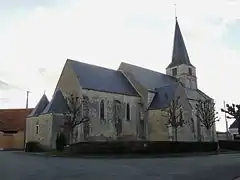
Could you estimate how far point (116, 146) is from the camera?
26672 mm

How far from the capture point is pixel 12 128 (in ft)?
163

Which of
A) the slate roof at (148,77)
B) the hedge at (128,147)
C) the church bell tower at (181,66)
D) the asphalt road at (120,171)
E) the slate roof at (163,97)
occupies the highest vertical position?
the church bell tower at (181,66)

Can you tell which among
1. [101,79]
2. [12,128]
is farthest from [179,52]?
[12,128]

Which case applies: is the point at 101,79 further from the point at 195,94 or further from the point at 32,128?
the point at 195,94

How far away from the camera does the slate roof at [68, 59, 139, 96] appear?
38.4 m

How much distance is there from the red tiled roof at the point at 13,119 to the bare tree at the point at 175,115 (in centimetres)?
2345

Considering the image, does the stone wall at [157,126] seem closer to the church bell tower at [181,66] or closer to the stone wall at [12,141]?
the church bell tower at [181,66]

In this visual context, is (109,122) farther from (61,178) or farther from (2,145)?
(61,178)

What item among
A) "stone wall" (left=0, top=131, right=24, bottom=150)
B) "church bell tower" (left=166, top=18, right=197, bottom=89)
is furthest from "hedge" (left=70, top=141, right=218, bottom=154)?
"church bell tower" (left=166, top=18, right=197, bottom=89)

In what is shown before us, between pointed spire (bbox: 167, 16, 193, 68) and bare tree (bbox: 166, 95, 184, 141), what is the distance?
15.0 metres

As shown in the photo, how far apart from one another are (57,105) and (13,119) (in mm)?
17346

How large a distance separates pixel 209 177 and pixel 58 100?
28.5 meters

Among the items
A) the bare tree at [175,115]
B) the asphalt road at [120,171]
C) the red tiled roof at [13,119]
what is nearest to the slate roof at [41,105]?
the red tiled roof at [13,119]

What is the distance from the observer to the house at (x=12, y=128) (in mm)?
46344
